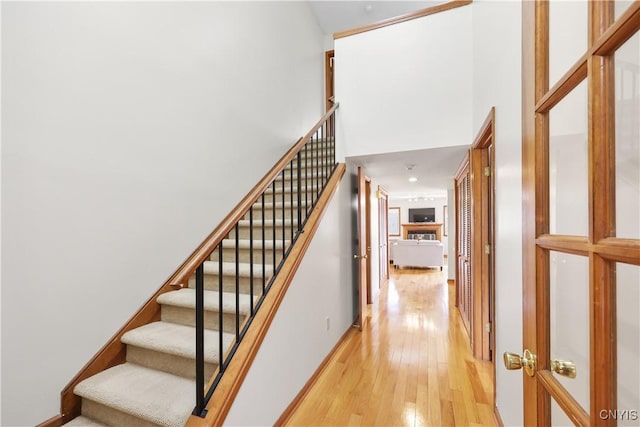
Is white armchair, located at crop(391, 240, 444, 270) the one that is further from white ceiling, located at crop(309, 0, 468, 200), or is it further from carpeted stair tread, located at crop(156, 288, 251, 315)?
carpeted stair tread, located at crop(156, 288, 251, 315)

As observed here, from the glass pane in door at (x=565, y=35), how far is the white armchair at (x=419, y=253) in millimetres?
7324

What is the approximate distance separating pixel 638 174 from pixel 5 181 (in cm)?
224

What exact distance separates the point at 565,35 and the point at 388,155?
2.52 meters

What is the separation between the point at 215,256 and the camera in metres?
2.54

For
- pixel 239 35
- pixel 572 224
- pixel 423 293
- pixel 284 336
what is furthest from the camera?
pixel 423 293

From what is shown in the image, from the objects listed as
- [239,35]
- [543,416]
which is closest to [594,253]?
[543,416]

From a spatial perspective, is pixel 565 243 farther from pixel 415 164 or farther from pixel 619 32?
pixel 415 164

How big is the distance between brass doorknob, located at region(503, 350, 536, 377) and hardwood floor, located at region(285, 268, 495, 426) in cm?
135

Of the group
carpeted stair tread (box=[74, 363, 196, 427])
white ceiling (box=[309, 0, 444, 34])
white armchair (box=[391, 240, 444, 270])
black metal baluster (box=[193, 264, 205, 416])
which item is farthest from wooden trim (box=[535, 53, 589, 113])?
white armchair (box=[391, 240, 444, 270])

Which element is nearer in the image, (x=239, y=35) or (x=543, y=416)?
(x=543, y=416)

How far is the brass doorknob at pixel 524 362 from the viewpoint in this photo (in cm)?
76

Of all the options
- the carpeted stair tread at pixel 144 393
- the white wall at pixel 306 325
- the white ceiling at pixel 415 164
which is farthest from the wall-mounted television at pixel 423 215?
the carpeted stair tread at pixel 144 393

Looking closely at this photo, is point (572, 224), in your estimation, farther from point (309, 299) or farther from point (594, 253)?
point (309, 299)

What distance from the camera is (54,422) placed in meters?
1.47
